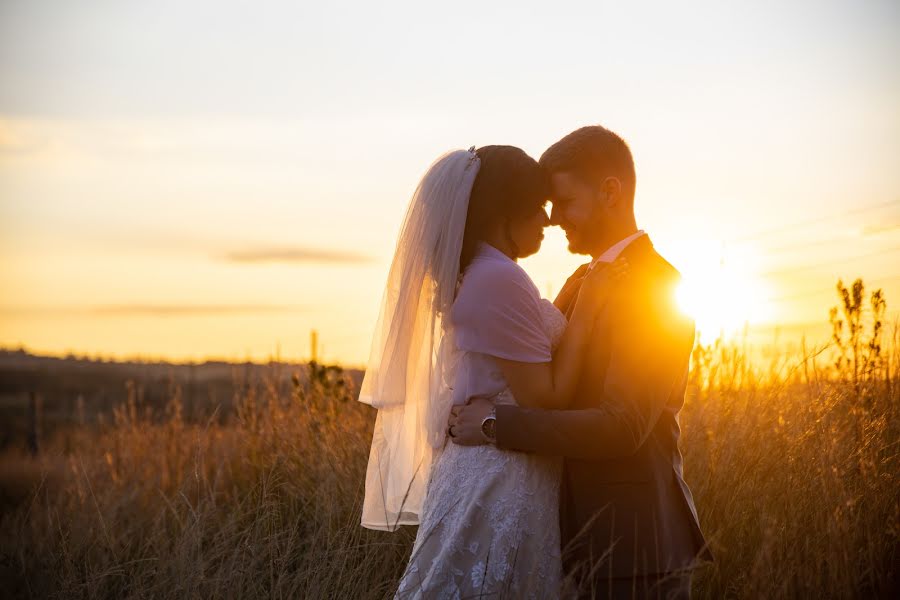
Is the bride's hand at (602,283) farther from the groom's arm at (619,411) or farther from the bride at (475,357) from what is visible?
the groom's arm at (619,411)

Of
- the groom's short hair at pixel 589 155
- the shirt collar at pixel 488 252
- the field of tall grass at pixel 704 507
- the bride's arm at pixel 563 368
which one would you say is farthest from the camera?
the field of tall grass at pixel 704 507

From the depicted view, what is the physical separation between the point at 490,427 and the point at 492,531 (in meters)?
0.38

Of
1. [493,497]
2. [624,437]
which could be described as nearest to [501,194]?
[624,437]

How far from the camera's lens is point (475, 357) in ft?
10.7

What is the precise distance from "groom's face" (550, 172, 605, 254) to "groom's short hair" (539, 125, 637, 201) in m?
0.03

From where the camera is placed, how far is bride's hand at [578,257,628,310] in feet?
10.3

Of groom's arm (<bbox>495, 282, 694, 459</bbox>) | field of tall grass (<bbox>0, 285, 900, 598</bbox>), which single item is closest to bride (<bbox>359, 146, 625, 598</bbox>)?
groom's arm (<bbox>495, 282, 694, 459</bbox>)

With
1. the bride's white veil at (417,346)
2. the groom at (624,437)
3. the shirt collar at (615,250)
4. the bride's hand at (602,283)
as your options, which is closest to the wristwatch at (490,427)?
the groom at (624,437)

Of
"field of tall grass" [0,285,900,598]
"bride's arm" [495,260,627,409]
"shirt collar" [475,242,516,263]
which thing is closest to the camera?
"bride's arm" [495,260,627,409]

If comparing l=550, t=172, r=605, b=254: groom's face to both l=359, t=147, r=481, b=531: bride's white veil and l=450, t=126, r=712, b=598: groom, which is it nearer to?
l=450, t=126, r=712, b=598: groom

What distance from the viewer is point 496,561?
3.08 metres

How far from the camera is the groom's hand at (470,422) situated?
10.4ft

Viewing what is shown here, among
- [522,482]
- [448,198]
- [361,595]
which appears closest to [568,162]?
[448,198]

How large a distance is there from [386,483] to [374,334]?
68cm
